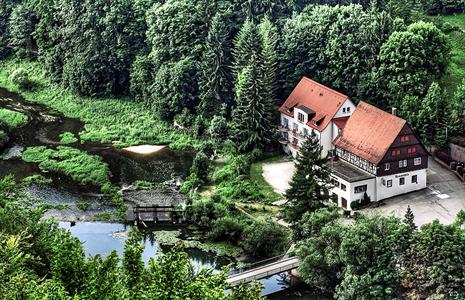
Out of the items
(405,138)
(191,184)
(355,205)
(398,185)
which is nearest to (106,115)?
(191,184)

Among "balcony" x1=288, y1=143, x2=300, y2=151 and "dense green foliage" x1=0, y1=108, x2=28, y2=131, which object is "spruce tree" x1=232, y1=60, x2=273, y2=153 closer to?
"balcony" x1=288, y1=143, x2=300, y2=151

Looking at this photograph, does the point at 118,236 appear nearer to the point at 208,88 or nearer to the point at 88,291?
the point at 208,88

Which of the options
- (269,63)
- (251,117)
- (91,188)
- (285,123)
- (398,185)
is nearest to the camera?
(398,185)

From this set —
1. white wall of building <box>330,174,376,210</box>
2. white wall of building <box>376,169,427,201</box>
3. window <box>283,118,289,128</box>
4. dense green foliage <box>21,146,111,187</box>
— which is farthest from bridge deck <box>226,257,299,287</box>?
window <box>283,118,289,128</box>

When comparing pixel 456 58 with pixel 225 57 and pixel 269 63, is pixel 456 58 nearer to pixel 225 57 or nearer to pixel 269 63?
pixel 269 63

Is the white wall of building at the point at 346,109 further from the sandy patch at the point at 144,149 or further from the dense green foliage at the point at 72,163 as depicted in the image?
the dense green foliage at the point at 72,163

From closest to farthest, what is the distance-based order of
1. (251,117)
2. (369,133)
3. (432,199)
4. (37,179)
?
(432,199) → (369,133) → (37,179) → (251,117)
